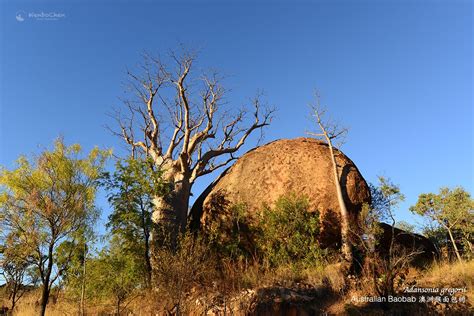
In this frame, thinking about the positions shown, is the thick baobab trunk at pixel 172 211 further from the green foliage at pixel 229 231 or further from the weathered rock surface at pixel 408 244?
the weathered rock surface at pixel 408 244

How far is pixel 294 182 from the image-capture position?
42.0ft

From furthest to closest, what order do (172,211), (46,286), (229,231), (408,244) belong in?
(408,244) → (172,211) → (229,231) → (46,286)

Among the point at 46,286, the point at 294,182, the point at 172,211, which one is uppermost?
the point at 294,182

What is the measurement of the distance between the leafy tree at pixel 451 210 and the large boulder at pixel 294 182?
349 inches

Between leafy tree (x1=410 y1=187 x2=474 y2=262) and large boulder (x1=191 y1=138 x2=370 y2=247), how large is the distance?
349 inches

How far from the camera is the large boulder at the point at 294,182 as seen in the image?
39.5 feet

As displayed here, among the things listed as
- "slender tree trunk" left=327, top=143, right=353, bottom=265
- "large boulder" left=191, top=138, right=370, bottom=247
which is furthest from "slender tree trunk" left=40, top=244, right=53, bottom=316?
"slender tree trunk" left=327, top=143, right=353, bottom=265

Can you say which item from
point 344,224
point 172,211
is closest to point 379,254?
point 344,224

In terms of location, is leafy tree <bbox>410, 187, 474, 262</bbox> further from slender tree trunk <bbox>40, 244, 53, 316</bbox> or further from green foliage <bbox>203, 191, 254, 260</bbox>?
slender tree trunk <bbox>40, 244, 53, 316</bbox>

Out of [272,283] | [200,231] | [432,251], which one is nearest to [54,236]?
[200,231]

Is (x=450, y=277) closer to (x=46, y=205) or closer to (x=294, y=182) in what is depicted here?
(x=294, y=182)

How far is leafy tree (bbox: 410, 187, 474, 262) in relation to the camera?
1869 cm

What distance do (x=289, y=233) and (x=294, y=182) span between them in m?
2.02

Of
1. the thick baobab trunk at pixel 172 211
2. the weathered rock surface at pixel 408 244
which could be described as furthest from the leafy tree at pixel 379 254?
the thick baobab trunk at pixel 172 211
